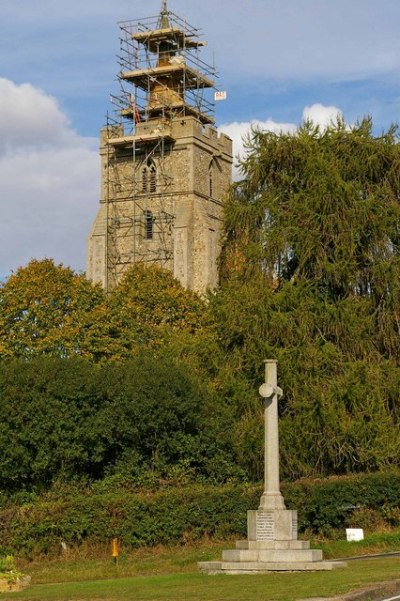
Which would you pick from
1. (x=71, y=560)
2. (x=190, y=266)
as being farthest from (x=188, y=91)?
(x=71, y=560)

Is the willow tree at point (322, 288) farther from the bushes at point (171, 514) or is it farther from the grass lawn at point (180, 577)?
the grass lawn at point (180, 577)

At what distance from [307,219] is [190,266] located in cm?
4223

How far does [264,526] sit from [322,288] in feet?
47.7

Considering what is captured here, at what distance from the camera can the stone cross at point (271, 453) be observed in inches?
916

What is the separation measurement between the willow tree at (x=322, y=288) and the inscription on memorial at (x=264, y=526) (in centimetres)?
1104

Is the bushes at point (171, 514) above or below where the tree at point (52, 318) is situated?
below

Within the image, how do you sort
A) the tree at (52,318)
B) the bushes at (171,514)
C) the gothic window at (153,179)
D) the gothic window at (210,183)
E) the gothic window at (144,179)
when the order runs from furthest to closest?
the gothic window at (210,183) < the gothic window at (144,179) < the gothic window at (153,179) < the tree at (52,318) < the bushes at (171,514)

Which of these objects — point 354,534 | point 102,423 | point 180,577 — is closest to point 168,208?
point 102,423

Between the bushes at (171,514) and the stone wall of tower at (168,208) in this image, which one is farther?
the stone wall of tower at (168,208)

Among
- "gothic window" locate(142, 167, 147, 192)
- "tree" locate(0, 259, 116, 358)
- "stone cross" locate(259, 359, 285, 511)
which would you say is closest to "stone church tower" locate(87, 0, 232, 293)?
"gothic window" locate(142, 167, 147, 192)

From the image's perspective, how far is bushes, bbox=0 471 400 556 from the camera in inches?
1185

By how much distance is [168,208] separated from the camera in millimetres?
81000

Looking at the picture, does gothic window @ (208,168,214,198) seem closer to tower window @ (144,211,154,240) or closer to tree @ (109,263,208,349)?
tower window @ (144,211,154,240)

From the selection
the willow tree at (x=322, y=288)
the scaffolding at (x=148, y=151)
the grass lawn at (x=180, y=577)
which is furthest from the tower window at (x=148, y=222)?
the grass lawn at (x=180, y=577)
